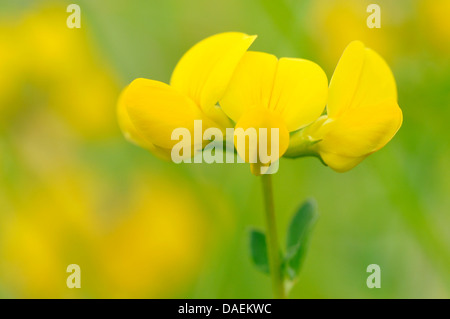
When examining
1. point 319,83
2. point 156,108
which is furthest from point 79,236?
point 319,83

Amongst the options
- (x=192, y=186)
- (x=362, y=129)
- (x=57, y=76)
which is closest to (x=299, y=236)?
(x=362, y=129)

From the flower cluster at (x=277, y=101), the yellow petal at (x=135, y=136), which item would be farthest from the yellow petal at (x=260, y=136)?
the yellow petal at (x=135, y=136)

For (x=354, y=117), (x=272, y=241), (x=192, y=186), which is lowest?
(x=272, y=241)

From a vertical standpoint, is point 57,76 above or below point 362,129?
above

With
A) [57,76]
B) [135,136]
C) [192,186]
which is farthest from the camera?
[57,76]

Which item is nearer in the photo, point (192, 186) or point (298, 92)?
point (298, 92)

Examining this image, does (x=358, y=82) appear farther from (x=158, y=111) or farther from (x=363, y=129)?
(x=158, y=111)

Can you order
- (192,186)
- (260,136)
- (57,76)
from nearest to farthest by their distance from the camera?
1. (260,136)
2. (192,186)
3. (57,76)
